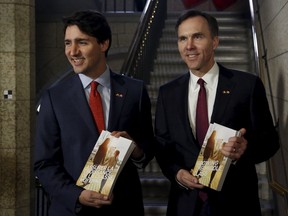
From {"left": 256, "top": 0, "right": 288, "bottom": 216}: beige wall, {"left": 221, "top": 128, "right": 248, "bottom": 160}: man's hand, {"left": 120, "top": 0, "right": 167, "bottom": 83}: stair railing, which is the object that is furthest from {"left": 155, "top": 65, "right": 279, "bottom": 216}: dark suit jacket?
{"left": 120, "top": 0, "right": 167, "bottom": 83}: stair railing

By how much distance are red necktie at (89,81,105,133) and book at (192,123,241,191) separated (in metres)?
0.46

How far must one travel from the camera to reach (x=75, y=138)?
241 cm

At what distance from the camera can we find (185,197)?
2590mm

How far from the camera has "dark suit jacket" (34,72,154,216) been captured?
239cm

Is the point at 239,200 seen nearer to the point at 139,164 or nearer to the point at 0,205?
the point at 139,164

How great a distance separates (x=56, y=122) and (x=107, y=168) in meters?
0.36

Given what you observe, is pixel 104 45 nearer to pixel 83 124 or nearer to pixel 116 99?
pixel 116 99

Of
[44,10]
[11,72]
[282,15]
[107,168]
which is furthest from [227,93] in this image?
[44,10]

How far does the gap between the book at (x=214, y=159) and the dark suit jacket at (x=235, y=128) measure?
0.59ft

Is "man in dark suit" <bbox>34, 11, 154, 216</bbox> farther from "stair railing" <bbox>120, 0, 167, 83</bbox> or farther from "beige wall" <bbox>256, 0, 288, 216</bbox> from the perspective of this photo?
"stair railing" <bbox>120, 0, 167, 83</bbox>

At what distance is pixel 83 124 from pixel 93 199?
36 centimetres

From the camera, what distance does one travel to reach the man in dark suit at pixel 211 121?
251cm

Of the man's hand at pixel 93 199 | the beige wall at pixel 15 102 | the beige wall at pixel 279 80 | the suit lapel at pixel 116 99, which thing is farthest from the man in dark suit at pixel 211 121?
the beige wall at pixel 15 102

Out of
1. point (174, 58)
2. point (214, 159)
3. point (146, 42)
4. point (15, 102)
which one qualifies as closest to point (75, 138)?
point (214, 159)
